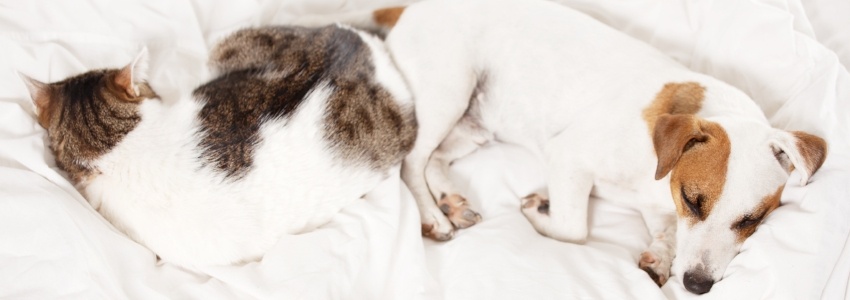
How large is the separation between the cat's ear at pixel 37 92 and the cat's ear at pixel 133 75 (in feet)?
0.83

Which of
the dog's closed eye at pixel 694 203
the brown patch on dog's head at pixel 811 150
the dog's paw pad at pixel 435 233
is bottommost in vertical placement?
the dog's paw pad at pixel 435 233

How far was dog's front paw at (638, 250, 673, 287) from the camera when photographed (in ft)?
8.46

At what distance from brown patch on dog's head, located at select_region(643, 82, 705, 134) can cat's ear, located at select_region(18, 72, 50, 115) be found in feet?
7.13

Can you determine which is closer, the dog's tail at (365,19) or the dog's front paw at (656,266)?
the dog's front paw at (656,266)

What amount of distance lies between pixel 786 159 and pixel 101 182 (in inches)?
92.3

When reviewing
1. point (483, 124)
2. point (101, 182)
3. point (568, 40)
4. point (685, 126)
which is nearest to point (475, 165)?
point (483, 124)

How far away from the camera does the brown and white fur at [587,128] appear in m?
2.32

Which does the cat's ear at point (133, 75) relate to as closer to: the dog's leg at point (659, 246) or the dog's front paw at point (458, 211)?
the dog's front paw at point (458, 211)

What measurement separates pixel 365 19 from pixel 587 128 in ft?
3.86

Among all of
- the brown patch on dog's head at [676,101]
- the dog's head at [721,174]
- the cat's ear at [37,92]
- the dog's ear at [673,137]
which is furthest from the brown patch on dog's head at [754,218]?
the cat's ear at [37,92]

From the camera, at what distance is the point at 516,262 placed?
252 centimetres

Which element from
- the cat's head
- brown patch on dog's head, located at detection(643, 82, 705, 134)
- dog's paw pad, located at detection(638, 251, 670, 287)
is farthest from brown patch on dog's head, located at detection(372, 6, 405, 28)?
dog's paw pad, located at detection(638, 251, 670, 287)

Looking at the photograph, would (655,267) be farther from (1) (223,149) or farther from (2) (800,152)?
(1) (223,149)

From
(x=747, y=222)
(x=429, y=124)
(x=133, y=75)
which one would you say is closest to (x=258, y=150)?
(x=133, y=75)
